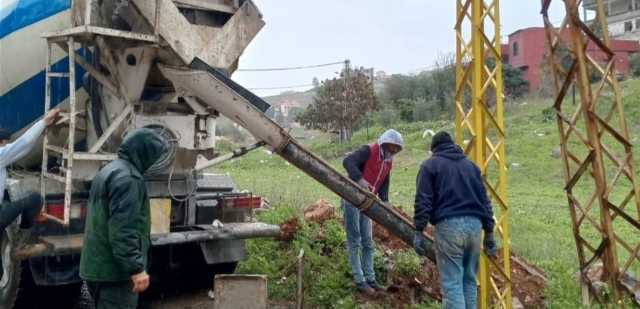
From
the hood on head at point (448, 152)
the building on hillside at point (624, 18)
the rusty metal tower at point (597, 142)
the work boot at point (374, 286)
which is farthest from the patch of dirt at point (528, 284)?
the building on hillside at point (624, 18)

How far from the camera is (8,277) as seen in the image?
602cm

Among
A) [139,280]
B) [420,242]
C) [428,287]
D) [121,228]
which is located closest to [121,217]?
[121,228]

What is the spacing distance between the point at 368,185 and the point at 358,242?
2.09 ft

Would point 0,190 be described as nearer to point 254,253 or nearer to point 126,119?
point 126,119

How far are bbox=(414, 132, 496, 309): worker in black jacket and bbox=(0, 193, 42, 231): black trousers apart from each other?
3355 mm

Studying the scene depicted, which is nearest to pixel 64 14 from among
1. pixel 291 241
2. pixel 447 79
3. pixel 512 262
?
pixel 291 241

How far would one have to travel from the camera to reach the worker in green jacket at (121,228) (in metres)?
4.06

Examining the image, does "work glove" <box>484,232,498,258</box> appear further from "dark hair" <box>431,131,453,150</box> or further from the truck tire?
the truck tire

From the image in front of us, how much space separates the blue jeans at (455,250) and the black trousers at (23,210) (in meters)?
3.53

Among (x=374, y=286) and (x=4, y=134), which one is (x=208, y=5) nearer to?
(x=4, y=134)

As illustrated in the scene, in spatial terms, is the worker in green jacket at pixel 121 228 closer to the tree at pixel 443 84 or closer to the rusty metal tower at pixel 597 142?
the rusty metal tower at pixel 597 142

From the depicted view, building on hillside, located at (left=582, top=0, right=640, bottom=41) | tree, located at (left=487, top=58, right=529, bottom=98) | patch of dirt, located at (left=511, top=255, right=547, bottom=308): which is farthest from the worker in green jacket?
building on hillside, located at (left=582, top=0, right=640, bottom=41)

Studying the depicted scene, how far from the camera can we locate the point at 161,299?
7266 mm

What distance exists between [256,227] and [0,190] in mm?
2456
